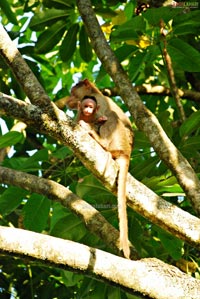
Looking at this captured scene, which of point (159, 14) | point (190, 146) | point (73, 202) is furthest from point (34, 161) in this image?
point (159, 14)

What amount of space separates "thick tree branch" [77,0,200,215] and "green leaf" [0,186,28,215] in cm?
102

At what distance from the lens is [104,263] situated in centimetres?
251

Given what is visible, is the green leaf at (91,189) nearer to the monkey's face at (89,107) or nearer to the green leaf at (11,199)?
the green leaf at (11,199)

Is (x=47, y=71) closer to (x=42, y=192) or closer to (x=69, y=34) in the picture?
(x=69, y=34)

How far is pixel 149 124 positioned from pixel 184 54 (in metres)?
0.98

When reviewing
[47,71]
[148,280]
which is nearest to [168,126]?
[148,280]

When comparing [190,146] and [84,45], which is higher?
[84,45]

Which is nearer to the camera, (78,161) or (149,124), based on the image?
(149,124)

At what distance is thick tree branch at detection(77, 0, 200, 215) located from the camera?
311cm

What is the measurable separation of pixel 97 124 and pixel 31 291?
163cm

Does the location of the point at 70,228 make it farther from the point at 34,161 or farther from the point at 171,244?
the point at 171,244

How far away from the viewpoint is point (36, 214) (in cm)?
413

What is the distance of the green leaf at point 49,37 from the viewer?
5.35 m

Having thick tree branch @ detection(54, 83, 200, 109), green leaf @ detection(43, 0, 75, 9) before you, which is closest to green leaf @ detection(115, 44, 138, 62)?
green leaf @ detection(43, 0, 75, 9)
